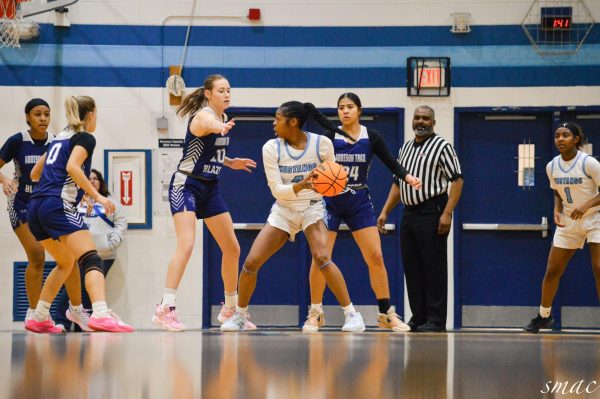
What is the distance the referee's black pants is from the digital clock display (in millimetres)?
3359

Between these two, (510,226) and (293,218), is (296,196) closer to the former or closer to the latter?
(293,218)

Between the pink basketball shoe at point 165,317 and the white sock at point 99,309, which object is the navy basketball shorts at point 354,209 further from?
the white sock at point 99,309

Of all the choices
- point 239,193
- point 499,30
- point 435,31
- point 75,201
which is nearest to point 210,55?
point 239,193

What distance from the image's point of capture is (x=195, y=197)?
24.6 ft

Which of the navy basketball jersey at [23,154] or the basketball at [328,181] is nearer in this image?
the basketball at [328,181]

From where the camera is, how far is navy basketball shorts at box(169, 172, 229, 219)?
7363mm

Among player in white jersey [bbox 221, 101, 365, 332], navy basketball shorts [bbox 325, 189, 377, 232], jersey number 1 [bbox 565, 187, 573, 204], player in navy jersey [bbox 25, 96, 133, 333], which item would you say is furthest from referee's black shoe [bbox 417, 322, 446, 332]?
player in navy jersey [bbox 25, 96, 133, 333]

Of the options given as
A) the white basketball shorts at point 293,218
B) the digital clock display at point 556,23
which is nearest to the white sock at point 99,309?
the white basketball shorts at point 293,218

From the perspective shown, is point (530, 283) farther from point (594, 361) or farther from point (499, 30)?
point (594, 361)

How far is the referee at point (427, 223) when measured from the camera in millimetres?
8891

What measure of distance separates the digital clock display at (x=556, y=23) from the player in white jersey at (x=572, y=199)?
2.49 m

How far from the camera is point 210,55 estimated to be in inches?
444

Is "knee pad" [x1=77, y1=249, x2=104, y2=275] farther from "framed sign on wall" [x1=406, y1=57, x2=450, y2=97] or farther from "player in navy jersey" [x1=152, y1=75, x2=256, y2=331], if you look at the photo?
"framed sign on wall" [x1=406, y1=57, x2=450, y2=97]

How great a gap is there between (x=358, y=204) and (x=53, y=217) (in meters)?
2.64
